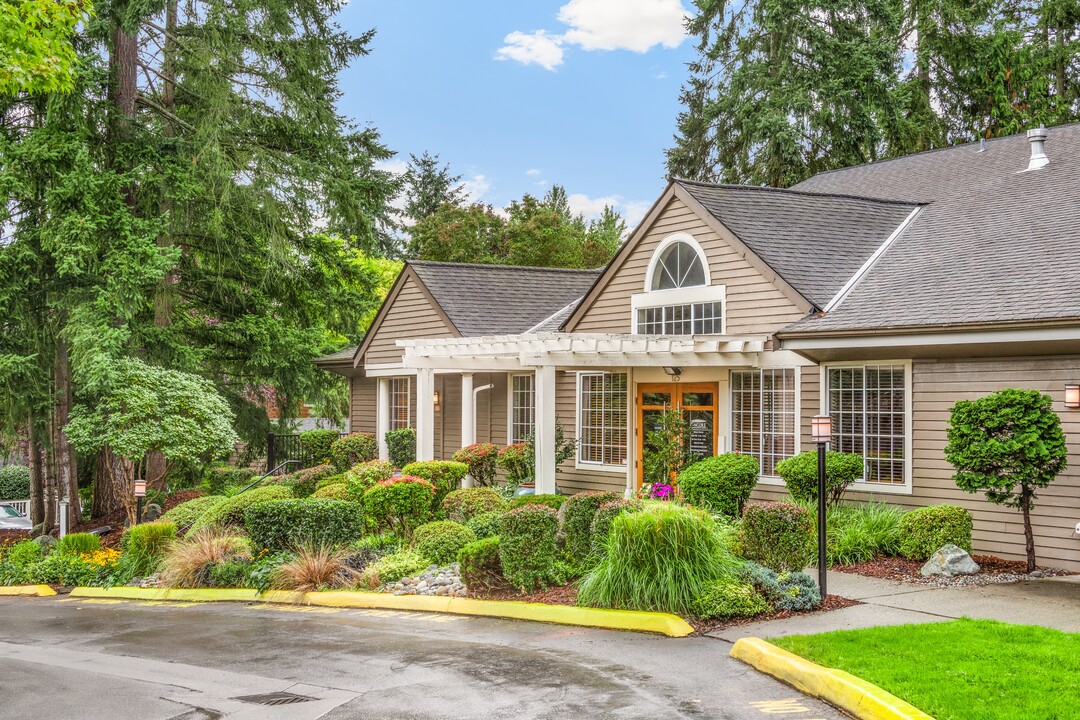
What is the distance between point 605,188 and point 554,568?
134 feet

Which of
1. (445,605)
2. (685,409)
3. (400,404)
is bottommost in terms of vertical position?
(445,605)

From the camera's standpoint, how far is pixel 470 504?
13.7 metres

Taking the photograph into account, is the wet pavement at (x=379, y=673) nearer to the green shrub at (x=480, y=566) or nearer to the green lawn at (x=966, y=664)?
the green lawn at (x=966, y=664)

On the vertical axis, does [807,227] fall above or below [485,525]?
above

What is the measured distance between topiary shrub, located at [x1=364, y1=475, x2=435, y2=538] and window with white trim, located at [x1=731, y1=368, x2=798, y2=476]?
15.8ft

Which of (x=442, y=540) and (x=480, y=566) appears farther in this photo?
(x=442, y=540)

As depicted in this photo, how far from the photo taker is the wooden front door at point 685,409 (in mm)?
15602

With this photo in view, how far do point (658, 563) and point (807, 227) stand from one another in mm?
8231

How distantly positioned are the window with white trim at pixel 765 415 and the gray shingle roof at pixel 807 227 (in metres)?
1.45

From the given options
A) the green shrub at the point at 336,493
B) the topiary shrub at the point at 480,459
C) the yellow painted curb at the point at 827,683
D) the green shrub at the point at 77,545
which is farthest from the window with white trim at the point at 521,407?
the yellow painted curb at the point at 827,683

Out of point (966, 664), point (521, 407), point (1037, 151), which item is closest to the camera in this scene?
point (966, 664)

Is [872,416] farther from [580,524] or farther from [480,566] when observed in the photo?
[480,566]

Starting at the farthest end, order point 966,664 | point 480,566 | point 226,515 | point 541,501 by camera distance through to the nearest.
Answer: point 226,515 → point 541,501 → point 480,566 → point 966,664

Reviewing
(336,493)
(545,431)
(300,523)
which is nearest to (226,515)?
(336,493)
